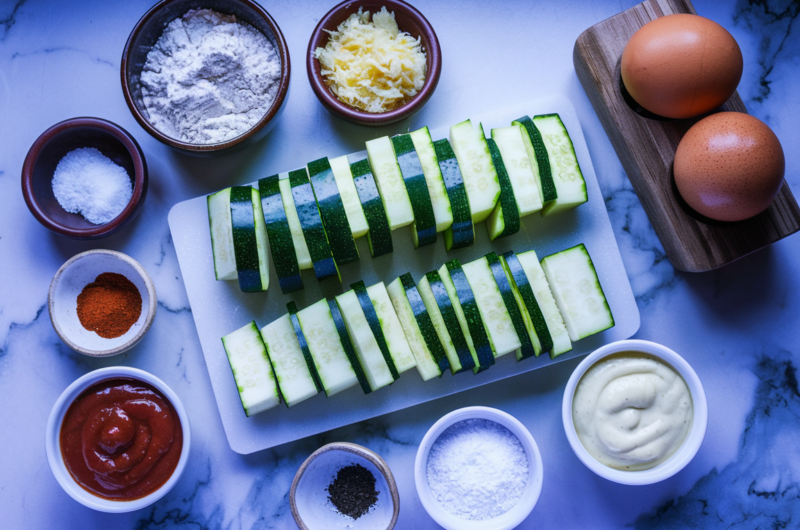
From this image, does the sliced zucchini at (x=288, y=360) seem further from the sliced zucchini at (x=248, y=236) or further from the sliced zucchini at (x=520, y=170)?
the sliced zucchini at (x=520, y=170)

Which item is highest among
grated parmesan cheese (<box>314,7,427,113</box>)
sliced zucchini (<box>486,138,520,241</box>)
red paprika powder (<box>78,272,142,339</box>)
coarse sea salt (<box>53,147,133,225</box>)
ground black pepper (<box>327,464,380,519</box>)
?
grated parmesan cheese (<box>314,7,427,113</box>)

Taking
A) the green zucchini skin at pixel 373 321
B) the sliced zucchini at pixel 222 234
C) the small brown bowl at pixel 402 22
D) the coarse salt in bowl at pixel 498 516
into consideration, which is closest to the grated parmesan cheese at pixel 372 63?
the small brown bowl at pixel 402 22

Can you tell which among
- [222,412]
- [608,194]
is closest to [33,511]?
[222,412]

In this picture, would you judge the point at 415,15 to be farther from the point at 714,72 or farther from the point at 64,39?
the point at 64,39

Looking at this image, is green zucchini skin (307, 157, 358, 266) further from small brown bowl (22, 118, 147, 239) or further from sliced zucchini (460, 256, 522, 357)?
small brown bowl (22, 118, 147, 239)

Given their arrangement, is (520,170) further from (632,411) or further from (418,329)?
(632,411)

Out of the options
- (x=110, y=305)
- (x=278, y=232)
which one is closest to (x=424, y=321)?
(x=278, y=232)

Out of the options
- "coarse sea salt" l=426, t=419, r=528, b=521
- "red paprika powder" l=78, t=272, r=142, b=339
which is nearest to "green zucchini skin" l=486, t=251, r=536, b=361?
"coarse sea salt" l=426, t=419, r=528, b=521
